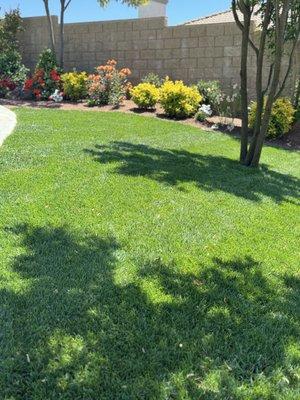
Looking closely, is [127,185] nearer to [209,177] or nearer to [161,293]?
[209,177]

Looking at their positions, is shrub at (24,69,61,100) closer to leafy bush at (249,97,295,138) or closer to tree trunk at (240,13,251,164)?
leafy bush at (249,97,295,138)

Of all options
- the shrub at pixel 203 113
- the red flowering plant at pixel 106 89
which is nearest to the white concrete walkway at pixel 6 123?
the red flowering plant at pixel 106 89

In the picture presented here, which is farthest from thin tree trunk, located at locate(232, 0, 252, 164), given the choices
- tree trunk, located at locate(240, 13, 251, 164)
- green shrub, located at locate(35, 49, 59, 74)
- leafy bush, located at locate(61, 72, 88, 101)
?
green shrub, located at locate(35, 49, 59, 74)

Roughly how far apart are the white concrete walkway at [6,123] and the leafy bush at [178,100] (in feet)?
12.0

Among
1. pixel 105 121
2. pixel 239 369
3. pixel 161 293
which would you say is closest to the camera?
pixel 239 369

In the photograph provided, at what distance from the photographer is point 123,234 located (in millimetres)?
4027

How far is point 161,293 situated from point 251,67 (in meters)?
10.2

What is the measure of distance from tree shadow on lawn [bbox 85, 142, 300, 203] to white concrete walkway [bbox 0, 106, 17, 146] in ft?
5.58

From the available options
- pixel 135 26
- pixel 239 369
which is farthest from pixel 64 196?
pixel 135 26

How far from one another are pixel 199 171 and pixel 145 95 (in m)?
5.56

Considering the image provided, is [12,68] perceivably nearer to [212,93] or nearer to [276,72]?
[212,93]

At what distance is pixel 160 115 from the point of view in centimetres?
1144

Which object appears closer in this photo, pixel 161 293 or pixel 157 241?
pixel 161 293

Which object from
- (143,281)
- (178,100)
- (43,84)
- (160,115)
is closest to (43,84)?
(43,84)
